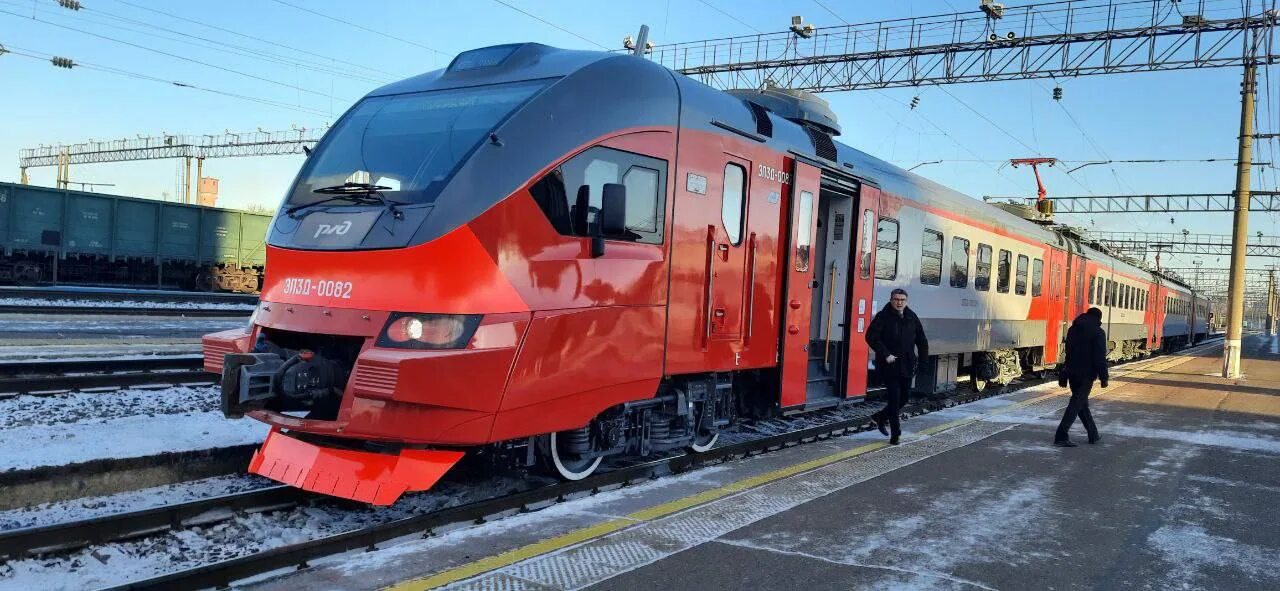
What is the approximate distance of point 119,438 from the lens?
6688 mm

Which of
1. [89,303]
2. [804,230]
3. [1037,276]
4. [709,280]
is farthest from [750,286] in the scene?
[89,303]

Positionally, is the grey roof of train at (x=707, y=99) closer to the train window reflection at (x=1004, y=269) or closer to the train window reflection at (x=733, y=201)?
the train window reflection at (x=733, y=201)

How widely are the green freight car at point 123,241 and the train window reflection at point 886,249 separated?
22.6 metres

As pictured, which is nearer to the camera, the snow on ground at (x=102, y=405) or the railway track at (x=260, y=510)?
the railway track at (x=260, y=510)

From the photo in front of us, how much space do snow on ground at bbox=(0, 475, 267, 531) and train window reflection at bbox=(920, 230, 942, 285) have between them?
27.3 feet

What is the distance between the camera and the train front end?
4.95m

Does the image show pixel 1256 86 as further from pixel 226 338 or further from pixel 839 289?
pixel 226 338

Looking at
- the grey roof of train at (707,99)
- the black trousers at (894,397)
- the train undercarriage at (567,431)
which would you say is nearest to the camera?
the train undercarriage at (567,431)

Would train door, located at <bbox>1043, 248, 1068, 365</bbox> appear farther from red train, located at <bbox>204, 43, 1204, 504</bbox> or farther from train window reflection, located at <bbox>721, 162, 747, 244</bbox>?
train window reflection, located at <bbox>721, 162, 747, 244</bbox>

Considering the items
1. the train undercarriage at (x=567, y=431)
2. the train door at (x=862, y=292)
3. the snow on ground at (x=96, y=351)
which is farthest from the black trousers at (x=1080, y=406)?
the snow on ground at (x=96, y=351)

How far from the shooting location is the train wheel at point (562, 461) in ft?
19.8

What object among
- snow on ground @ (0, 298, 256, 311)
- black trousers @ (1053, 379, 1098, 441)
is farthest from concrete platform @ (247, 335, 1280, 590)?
snow on ground @ (0, 298, 256, 311)

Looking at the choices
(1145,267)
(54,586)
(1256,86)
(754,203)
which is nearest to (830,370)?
(754,203)

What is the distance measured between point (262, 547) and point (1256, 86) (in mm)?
22063
